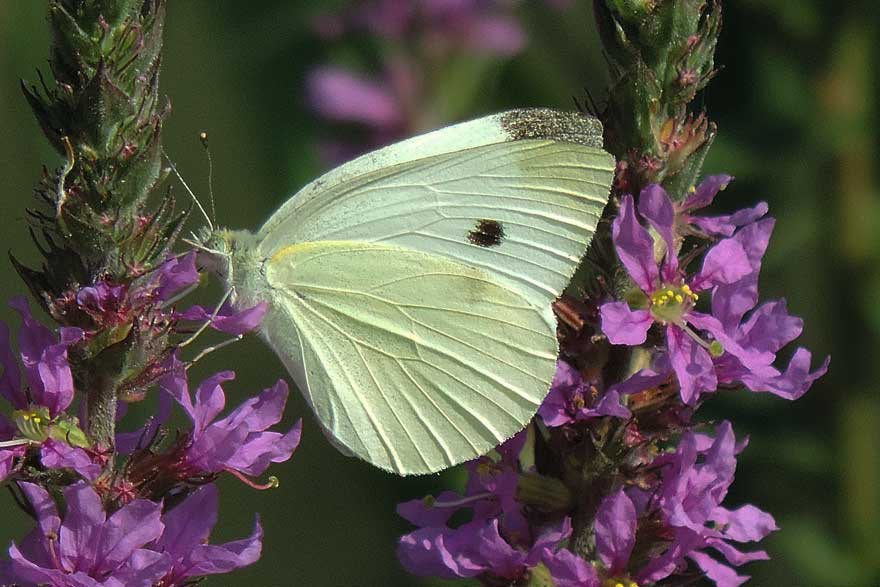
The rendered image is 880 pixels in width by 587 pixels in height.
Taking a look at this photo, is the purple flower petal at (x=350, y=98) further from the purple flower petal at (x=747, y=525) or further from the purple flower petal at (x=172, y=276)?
the purple flower petal at (x=747, y=525)

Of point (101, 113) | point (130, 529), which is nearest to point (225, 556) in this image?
point (130, 529)

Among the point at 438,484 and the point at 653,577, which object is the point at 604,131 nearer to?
the point at 653,577

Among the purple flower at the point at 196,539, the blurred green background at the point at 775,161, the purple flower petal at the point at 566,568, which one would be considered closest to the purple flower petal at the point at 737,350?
the purple flower petal at the point at 566,568

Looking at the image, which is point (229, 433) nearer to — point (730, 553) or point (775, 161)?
point (730, 553)

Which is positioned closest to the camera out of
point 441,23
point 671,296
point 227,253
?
point 671,296

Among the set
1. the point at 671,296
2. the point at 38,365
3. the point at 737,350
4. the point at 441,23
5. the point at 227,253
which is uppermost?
the point at 441,23
